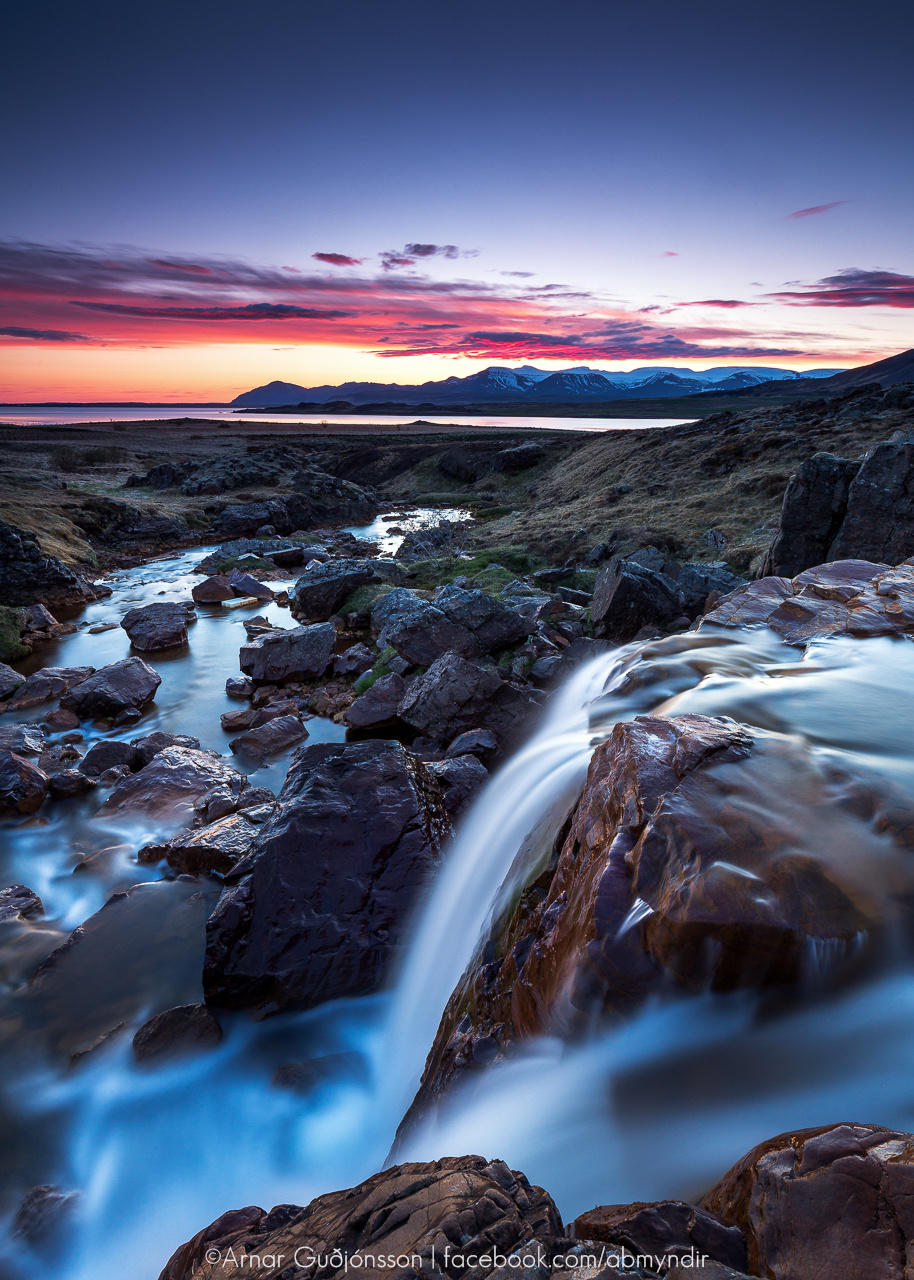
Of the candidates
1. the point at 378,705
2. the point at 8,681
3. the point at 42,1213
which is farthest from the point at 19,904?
the point at 8,681

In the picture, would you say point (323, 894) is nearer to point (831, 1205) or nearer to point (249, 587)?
point (831, 1205)

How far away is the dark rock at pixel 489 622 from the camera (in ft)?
42.1

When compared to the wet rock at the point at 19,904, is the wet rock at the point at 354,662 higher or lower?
higher

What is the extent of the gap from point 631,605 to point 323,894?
8856mm

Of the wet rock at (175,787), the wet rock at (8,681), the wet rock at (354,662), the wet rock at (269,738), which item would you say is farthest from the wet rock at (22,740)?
the wet rock at (354,662)

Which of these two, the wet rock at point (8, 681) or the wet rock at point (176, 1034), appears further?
the wet rock at point (8, 681)

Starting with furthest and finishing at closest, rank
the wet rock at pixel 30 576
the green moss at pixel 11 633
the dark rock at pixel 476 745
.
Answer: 1. the wet rock at pixel 30 576
2. the green moss at pixel 11 633
3. the dark rock at pixel 476 745

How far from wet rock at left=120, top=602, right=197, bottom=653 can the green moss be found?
244cm

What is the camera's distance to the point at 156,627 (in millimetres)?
16625

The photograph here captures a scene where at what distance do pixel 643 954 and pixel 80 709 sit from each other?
1256 centimetres

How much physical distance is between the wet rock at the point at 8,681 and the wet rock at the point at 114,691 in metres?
1.21

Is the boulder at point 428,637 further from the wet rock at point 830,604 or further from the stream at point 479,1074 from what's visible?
the wet rock at point 830,604

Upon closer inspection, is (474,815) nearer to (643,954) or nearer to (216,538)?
(643,954)

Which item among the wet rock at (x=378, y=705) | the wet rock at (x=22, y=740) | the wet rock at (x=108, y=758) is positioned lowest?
the wet rock at (x=108, y=758)
